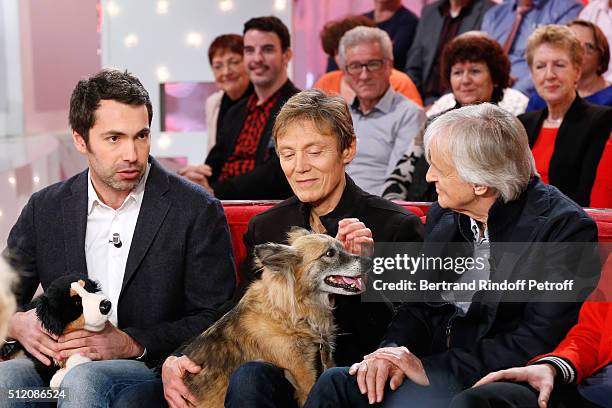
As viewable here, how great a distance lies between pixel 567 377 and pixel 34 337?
4.65 ft

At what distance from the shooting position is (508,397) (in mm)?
1950

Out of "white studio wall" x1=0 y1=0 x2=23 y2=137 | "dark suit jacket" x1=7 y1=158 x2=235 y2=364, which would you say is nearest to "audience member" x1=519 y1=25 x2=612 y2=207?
"dark suit jacket" x1=7 y1=158 x2=235 y2=364

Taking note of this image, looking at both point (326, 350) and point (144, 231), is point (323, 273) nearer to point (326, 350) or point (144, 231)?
point (326, 350)

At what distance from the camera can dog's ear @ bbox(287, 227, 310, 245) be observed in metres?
2.49

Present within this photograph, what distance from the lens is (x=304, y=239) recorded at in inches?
95.8

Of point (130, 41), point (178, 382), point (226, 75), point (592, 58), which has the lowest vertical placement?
point (178, 382)

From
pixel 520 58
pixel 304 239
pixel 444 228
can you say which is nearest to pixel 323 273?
pixel 304 239

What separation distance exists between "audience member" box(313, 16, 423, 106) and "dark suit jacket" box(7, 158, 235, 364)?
7.34 ft

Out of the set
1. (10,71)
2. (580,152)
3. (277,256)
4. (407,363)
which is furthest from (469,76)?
→ (10,71)

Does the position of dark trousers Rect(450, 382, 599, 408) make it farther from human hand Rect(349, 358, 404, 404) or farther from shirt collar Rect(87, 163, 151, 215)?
shirt collar Rect(87, 163, 151, 215)

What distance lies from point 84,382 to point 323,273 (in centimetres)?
70

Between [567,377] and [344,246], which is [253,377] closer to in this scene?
[344,246]

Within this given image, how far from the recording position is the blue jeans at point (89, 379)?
2.31 meters

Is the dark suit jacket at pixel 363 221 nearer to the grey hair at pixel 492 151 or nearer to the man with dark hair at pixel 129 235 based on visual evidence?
the man with dark hair at pixel 129 235
